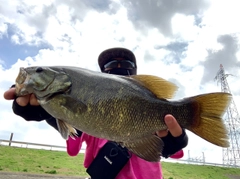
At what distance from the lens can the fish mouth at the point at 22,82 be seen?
7.70 feet

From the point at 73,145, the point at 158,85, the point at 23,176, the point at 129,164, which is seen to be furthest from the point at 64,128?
the point at 23,176

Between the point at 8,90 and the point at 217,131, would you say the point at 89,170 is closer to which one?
the point at 8,90

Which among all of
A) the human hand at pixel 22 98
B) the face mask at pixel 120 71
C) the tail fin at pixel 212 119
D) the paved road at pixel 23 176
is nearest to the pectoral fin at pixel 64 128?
the human hand at pixel 22 98

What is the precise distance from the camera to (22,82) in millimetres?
2375

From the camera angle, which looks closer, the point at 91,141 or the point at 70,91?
the point at 70,91

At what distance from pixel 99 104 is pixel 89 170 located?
1417mm

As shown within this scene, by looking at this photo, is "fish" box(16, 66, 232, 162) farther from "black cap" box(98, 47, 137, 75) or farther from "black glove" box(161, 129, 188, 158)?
"black cap" box(98, 47, 137, 75)

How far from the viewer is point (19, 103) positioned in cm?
250

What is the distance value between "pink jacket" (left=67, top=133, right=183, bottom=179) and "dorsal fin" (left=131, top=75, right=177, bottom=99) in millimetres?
1226

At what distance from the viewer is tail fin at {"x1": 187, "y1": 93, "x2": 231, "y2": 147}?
217cm

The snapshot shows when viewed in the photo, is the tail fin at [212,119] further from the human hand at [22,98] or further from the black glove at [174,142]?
the human hand at [22,98]

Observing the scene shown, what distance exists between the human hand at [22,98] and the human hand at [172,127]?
1.37 m

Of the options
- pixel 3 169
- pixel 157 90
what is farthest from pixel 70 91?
Result: pixel 3 169

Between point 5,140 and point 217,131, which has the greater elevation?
point 217,131
